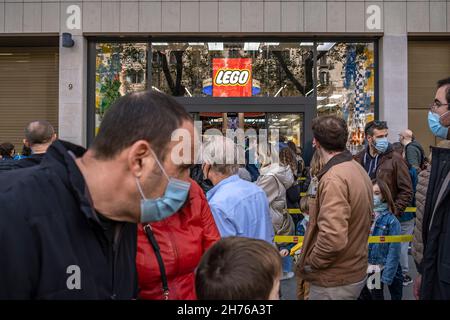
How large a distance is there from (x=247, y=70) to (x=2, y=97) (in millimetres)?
6105

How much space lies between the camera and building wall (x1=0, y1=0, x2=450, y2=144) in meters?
11.0

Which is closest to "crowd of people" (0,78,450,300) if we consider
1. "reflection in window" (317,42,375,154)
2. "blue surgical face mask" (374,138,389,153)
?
"blue surgical face mask" (374,138,389,153)

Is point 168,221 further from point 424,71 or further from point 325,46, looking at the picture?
point 424,71

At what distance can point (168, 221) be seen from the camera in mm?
2746

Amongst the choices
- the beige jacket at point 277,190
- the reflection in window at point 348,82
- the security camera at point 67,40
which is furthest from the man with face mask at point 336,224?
the security camera at point 67,40

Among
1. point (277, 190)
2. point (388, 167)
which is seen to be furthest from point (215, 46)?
point (388, 167)

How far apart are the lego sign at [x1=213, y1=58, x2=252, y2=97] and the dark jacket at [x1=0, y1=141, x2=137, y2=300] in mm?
9720

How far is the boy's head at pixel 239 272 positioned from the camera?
67.7 inches

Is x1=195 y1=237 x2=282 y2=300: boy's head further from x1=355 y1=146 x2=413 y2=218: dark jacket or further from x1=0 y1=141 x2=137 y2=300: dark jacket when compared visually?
x1=355 y1=146 x2=413 y2=218: dark jacket

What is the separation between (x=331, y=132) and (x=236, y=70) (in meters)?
7.82

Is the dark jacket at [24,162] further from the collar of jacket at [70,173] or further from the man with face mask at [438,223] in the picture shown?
the man with face mask at [438,223]

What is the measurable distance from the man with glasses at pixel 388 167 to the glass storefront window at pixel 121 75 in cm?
634
